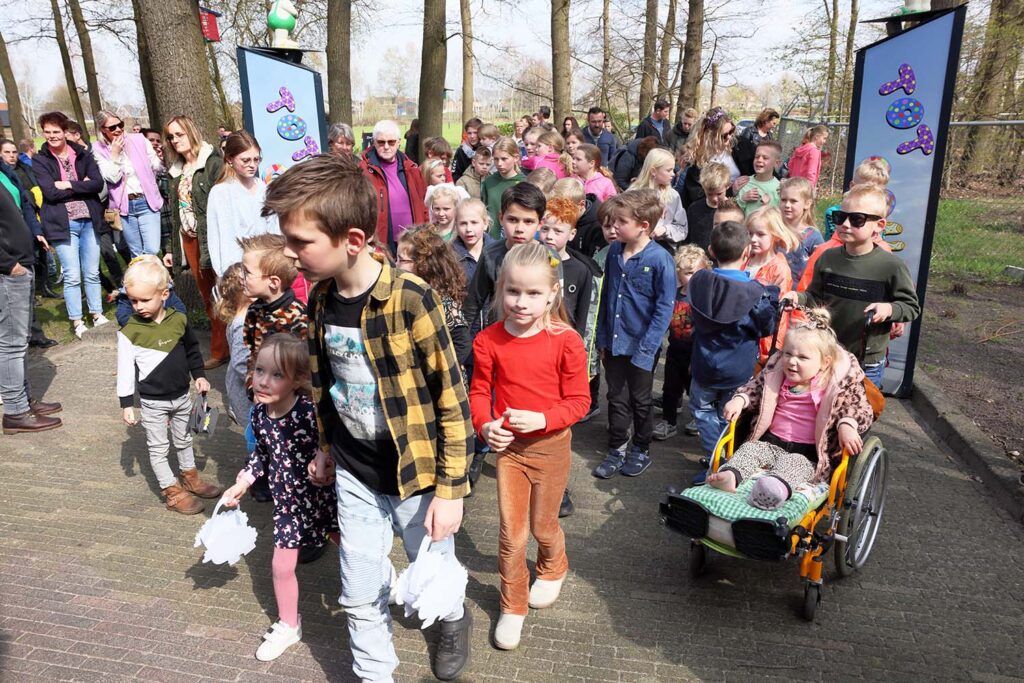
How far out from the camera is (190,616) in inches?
131

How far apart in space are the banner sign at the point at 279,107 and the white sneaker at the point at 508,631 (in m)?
4.95

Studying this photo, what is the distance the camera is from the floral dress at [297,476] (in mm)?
3055

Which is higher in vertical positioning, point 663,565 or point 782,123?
point 782,123

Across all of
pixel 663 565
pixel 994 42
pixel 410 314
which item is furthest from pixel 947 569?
pixel 994 42

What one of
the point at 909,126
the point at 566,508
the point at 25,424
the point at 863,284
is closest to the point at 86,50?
the point at 25,424

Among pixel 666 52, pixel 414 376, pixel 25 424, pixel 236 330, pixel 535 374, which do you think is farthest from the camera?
pixel 666 52

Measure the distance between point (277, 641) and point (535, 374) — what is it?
5.10ft

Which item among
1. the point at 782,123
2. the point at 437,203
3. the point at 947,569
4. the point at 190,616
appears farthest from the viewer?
the point at 782,123

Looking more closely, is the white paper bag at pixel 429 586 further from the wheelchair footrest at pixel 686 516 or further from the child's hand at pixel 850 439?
the child's hand at pixel 850 439

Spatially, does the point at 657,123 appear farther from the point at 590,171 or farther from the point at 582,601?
the point at 582,601

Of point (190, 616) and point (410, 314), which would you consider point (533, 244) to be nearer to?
point (410, 314)

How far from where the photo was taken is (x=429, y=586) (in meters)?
2.44

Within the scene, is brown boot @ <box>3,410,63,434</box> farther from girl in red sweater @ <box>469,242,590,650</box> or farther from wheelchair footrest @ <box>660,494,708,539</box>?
wheelchair footrest @ <box>660,494,708,539</box>

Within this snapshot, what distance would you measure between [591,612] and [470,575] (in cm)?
65
